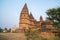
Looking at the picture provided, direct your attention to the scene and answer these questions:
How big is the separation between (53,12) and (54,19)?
1.62m

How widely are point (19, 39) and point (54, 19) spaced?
51.9 feet

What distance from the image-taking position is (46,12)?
99.9ft

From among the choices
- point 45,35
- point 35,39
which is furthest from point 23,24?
point 35,39

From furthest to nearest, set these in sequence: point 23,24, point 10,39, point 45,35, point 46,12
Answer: point 23,24 → point 46,12 → point 45,35 → point 10,39

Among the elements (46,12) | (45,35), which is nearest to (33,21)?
(46,12)

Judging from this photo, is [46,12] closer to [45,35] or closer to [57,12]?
[57,12]

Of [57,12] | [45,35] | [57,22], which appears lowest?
[45,35]

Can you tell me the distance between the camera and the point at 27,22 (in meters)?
54.5

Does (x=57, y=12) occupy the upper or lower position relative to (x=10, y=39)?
upper

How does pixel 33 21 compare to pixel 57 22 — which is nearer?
pixel 57 22

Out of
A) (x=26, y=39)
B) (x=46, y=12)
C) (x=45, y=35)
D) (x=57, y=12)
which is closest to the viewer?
(x=26, y=39)

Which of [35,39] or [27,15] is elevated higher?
[27,15]

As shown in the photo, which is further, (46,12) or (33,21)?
(33,21)

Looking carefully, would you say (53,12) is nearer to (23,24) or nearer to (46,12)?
(46,12)
